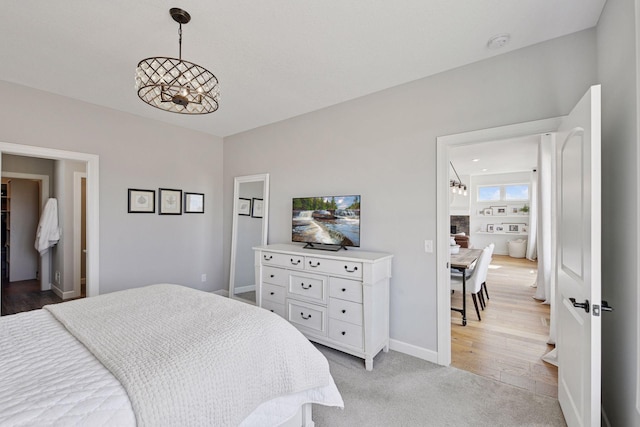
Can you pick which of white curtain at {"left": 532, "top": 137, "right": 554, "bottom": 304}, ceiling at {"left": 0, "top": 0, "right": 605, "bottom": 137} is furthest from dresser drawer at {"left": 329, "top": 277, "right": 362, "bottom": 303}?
white curtain at {"left": 532, "top": 137, "right": 554, "bottom": 304}

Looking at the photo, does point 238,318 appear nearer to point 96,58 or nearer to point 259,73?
point 259,73

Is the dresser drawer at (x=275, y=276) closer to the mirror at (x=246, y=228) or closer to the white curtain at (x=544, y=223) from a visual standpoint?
the mirror at (x=246, y=228)

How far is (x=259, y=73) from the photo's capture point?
8.48 feet

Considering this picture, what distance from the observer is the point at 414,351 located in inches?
105

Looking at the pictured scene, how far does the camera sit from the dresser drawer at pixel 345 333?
2.50 meters

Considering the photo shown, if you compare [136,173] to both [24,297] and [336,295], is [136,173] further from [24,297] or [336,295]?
[336,295]

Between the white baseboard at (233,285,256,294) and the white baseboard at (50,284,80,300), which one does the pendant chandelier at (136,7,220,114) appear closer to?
the white baseboard at (233,285,256,294)

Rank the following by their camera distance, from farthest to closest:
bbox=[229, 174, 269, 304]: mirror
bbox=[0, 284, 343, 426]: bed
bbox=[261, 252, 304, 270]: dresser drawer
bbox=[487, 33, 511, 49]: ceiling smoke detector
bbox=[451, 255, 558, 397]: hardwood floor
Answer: bbox=[229, 174, 269, 304]: mirror → bbox=[261, 252, 304, 270]: dresser drawer → bbox=[451, 255, 558, 397]: hardwood floor → bbox=[487, 33, 511, 49]: ceiling smoke detector → bbox=[0, 284, 343, 426]: bed

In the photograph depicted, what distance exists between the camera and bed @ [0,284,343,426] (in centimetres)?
92

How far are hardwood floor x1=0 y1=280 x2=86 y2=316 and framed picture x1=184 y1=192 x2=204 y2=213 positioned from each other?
7.55 ft

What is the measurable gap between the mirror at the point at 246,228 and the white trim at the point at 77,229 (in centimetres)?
243

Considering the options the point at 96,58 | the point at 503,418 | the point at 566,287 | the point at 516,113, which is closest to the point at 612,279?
the point at 566,287

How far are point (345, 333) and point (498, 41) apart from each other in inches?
105

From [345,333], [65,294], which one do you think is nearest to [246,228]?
[345,333]
